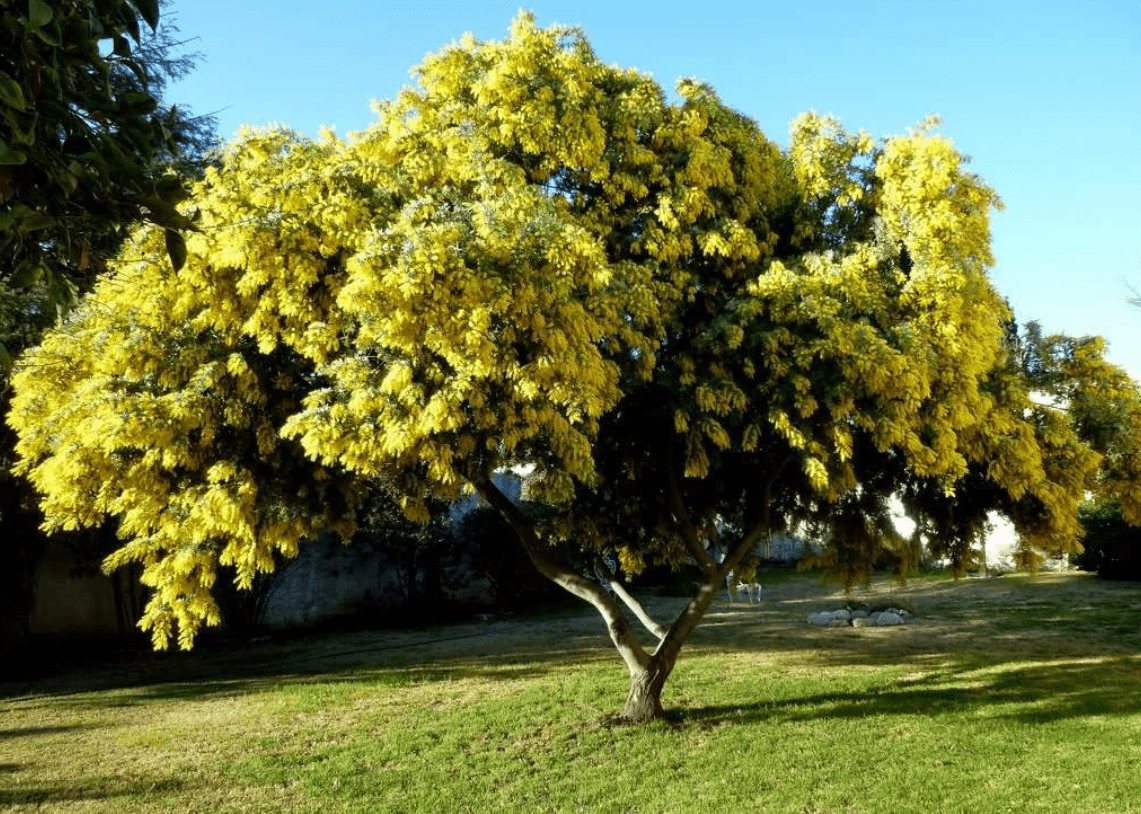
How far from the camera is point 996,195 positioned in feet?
34.3

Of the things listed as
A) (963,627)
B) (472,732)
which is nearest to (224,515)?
(472,732)

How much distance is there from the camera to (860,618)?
20422mm

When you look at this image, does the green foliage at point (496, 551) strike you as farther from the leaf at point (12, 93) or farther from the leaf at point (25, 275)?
the leaf at point (12, 93)

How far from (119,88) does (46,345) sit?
6073 millimetres

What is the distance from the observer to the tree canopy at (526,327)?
810cm

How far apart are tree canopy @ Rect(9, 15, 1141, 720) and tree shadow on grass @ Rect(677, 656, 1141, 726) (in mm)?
1569

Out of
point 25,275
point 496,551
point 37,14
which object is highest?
point 37,14

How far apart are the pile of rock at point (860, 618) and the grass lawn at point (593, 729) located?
3.41 ft

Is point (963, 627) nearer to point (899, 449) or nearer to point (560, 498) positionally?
point (899, 449)

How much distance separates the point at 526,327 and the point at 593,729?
545 centimetres

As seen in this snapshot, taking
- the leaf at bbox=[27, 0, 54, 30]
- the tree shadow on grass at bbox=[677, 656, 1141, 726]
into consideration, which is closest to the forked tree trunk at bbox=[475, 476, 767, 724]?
the tree shadow on grass at bbox=[677, 656, 1141, 726]

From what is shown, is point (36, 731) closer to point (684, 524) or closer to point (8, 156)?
point (684, 524)

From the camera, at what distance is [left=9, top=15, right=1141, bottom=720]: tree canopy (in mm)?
8102

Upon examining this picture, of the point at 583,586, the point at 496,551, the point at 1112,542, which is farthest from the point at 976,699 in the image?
the point at 1112,542
